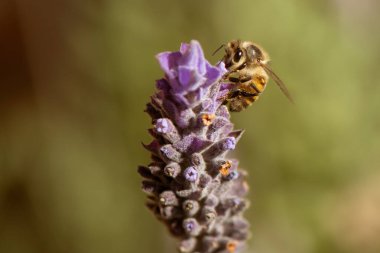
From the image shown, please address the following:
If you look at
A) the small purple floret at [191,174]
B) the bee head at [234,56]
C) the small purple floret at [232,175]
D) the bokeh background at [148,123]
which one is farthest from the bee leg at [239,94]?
the bokeh background at [148,123]

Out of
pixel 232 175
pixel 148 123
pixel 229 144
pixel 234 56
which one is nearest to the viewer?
pixel 229 144

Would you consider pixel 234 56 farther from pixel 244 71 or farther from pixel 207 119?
pixel 207 119

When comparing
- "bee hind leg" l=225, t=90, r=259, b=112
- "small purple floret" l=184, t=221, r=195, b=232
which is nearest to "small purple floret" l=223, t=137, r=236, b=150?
"small purple floret" l=184, t=221, r=195, b=232

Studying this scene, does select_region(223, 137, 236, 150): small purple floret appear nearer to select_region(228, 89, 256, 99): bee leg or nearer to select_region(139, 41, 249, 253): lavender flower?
select_region(139, 41, 249, 253): lavender flower

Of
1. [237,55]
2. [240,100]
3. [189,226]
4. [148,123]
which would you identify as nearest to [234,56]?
[237,55]

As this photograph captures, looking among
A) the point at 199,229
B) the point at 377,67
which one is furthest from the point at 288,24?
the point at 199,229

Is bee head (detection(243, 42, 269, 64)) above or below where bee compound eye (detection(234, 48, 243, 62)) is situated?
above
